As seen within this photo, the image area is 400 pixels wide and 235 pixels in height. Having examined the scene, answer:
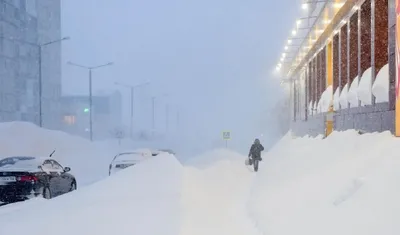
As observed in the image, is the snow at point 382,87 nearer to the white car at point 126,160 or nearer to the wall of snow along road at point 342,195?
the wall of snow along road at point 342,195

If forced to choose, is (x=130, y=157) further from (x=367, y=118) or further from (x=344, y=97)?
(x=367, y=118)

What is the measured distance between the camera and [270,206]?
33.3ft

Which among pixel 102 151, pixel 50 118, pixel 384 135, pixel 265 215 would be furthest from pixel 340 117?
pixel 50 118

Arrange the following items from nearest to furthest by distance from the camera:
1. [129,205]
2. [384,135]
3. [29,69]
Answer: [129,205]
[384,135]
[29,69]

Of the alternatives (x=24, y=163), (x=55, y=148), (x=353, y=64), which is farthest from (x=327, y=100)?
(x=55, y=148)

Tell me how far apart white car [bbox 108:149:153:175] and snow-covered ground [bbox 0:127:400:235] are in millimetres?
7751

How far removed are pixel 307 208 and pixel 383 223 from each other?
2500mm

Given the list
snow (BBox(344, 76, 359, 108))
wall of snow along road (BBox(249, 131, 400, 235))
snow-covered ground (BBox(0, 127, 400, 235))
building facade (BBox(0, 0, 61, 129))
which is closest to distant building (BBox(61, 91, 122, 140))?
building facade (BBox(0, 0, 61, 129))

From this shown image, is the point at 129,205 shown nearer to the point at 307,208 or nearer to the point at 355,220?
the point at 307,208

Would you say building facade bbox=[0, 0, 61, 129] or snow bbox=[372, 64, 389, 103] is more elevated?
building facade bbox=[0, 0, 61, 129]

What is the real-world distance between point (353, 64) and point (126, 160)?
9568 mm

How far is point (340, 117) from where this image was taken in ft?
60.7

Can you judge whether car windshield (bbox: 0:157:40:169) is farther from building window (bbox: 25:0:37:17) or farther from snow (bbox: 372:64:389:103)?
building window (bbox: 25:0:37:17)

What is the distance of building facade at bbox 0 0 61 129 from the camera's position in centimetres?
6862
